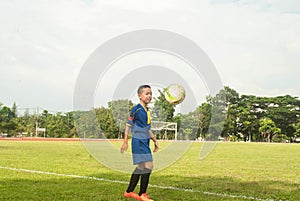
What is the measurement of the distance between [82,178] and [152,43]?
300cm

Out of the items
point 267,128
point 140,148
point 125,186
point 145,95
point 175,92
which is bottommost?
point 125,186

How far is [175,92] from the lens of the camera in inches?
304

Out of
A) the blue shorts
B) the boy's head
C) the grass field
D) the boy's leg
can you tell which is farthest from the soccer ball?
the boy's leg

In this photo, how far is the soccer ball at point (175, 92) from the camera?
25.1 ft

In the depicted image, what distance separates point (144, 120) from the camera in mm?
5559

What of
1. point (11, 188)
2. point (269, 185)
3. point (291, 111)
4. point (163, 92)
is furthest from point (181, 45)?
point (291, 111)

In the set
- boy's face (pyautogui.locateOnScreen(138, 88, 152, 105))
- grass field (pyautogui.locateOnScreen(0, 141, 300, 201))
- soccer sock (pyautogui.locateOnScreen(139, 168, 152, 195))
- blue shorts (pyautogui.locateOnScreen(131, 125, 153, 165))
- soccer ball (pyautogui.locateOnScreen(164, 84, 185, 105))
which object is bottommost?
grass field (pyautogui.locateOnScreen(0, 141, 300, 201))

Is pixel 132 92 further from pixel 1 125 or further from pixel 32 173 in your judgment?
pixel 1 125

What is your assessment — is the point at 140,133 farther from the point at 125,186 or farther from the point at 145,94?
the point at 125,186

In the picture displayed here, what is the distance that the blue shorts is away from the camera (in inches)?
216

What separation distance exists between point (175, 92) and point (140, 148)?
2.44m

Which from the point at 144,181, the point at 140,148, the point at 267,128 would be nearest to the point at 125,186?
the point at 144,181

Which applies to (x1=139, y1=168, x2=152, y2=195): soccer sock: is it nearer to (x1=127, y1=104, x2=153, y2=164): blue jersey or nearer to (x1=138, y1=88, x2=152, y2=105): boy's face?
(x1=127, y1=104, x2=153, y2=164): blue jersey

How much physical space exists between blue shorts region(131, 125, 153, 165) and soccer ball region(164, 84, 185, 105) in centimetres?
226
